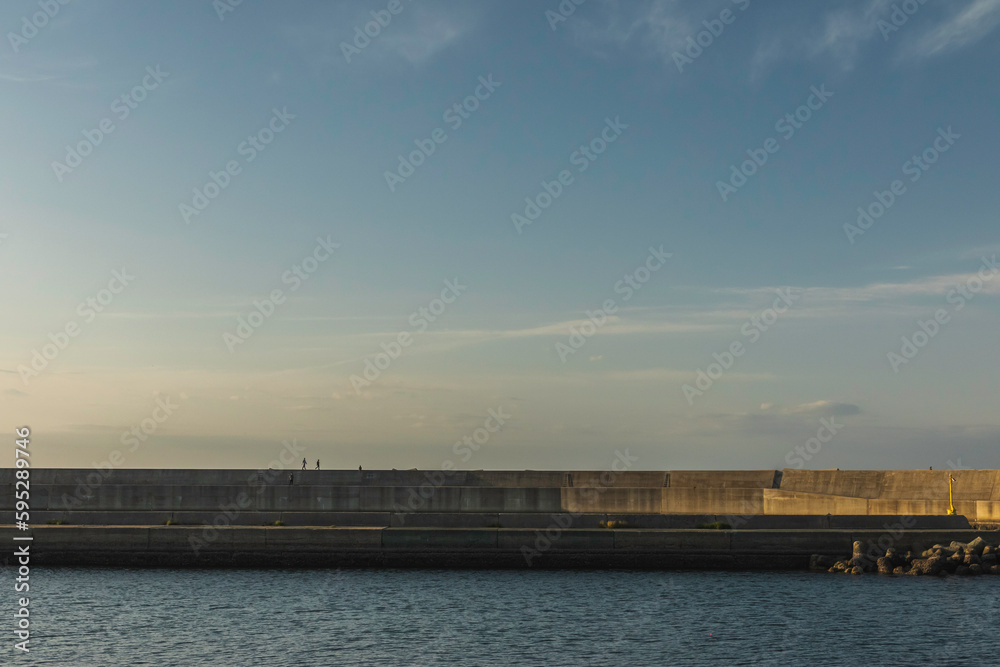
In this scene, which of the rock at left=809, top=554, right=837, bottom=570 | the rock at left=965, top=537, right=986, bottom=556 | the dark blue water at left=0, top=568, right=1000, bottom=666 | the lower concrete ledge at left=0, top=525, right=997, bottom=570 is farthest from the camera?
the lower concrete ledge at left=0, top=525, right=997, bottom=570

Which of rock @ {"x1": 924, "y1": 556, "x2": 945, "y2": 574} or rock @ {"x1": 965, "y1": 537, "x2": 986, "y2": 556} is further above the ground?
rock @ {"x1": 965, "y1": 537, "x2": 986, "y2": 556}

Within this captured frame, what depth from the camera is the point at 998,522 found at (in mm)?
41062

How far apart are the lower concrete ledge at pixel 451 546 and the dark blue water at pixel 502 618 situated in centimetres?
105

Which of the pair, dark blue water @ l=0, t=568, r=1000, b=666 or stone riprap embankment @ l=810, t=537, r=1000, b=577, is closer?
dark blue water @ l=0, t=568, r=1000, b=666

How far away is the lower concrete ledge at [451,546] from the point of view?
36.8 m

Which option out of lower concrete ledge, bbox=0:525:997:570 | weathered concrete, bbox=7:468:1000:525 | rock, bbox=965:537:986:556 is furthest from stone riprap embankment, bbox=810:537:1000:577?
weathered concrete, bbox=7:468:1000:525

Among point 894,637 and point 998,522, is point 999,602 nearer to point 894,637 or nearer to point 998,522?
point 894,637

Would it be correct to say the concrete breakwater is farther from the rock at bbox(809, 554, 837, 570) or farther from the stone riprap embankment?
the stone riprap embankment

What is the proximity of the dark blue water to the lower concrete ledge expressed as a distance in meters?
1.05

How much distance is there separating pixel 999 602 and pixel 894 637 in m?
6.97

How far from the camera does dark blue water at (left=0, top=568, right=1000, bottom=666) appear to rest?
2288cm

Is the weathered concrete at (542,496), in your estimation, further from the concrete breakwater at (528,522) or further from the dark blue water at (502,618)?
the dark blue water at (502,618)

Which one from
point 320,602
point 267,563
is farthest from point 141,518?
point 320,602

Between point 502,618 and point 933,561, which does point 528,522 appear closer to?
point 502,618
